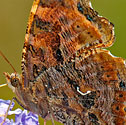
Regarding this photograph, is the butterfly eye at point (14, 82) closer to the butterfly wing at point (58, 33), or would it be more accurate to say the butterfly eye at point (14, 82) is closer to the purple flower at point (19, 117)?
the butterfly wing at point (58, 33)

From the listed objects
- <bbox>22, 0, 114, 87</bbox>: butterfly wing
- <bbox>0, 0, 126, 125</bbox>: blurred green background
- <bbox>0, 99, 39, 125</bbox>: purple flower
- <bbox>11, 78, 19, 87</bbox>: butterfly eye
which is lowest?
<bbox>0, 99, 39, 125</bbox>: purple flower

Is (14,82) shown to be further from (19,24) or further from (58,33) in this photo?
(19,24)

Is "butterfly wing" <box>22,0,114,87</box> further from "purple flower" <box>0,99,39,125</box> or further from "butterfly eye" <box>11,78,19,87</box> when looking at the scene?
"purple flower" <box>0,99,39,125</box>

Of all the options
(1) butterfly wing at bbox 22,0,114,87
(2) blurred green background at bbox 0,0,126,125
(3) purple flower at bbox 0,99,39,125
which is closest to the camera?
(1) butterfly wing at bbox 22,0,114,87

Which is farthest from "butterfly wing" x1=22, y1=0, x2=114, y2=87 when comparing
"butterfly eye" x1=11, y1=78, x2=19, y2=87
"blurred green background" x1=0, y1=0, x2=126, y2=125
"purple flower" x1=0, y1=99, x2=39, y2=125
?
"blurred green background" x1=0, y1=0, x2=126, y2=125

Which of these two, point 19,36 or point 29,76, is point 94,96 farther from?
point 19,36

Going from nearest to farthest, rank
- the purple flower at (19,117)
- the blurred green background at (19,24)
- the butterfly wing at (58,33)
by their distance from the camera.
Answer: the butterfly wing at (58,33) → the purple flower at (19,117) → the blurred green background at (19,24)

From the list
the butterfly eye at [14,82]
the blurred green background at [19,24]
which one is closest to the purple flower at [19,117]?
the butterfly eye at [14,82]

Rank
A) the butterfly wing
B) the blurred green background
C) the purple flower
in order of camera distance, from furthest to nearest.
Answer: the blurred green background < the purple flower < the butterfly wing

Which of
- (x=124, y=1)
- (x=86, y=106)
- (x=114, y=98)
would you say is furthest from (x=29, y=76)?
(x=124, y=1)
